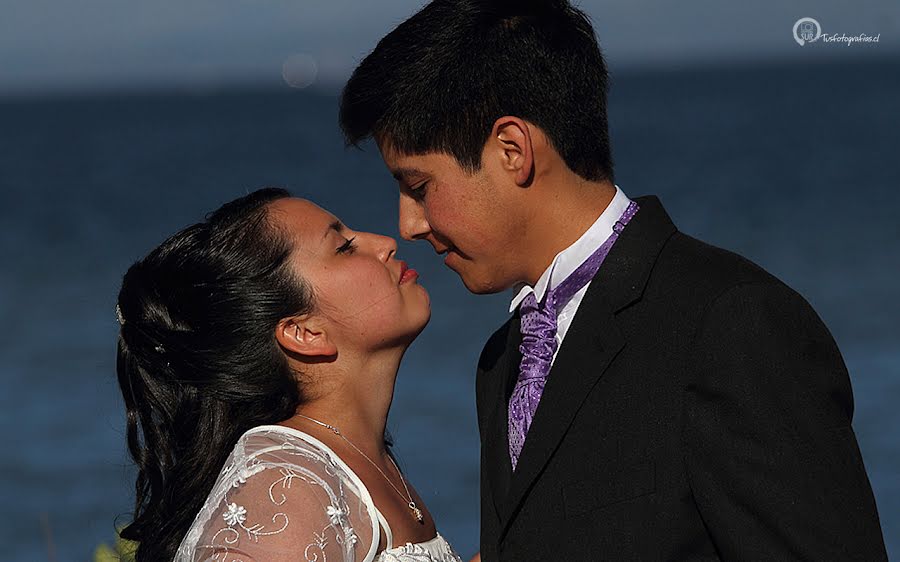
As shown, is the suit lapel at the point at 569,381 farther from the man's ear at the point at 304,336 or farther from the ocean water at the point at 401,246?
the ocean water at the point at 401,246

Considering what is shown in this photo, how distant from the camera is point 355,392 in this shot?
4.02 m

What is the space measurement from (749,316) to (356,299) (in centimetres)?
136

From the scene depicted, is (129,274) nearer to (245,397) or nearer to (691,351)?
(245,397)

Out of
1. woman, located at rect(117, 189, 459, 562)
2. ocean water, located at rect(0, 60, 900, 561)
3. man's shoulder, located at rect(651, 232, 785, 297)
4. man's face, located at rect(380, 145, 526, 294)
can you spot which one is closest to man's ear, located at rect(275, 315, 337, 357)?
woman, located at rect(117, 189, 459, 562)

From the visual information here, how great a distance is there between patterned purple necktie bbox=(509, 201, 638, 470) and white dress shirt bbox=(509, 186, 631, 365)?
0.01 meters

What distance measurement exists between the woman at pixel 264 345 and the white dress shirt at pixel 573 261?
67 cm

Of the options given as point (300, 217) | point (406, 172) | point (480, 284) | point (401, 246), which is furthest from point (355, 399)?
point (401, 246)

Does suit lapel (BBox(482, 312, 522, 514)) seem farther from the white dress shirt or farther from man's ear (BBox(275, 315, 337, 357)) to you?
man's ear (BBox(275, 315, 337, 357))

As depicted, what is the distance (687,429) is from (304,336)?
138cm

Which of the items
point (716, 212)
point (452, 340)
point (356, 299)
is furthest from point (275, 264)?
point (716, 212)

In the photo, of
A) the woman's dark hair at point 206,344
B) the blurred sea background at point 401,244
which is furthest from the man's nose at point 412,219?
the blurred sea background at point 401,244

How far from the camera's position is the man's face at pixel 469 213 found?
3.37 metres

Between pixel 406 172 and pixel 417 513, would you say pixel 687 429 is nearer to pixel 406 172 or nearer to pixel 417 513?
pixel 406 172

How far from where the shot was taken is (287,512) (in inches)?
136
